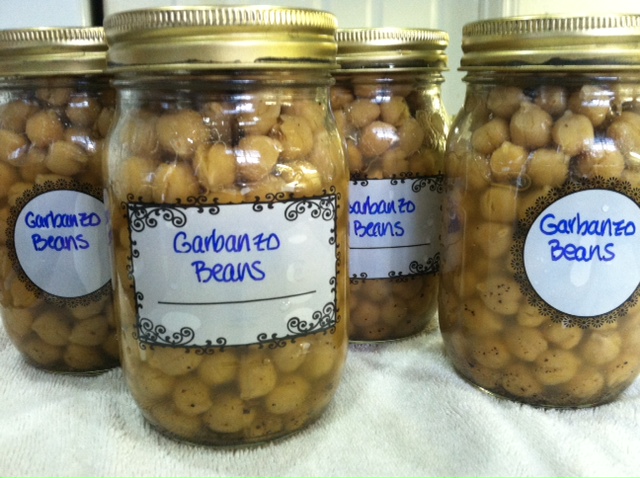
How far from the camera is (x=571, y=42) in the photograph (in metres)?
0.43

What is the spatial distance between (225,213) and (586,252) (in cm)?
26

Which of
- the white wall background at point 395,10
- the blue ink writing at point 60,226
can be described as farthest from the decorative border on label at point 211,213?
the white wall background at point 395,10

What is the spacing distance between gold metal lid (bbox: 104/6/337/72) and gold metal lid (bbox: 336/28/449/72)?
0.14m

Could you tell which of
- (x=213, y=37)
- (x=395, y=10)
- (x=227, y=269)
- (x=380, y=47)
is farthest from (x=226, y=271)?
(x=395, y=10)

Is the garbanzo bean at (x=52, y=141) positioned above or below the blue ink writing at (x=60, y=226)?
above

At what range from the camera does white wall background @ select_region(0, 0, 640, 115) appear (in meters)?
0.78

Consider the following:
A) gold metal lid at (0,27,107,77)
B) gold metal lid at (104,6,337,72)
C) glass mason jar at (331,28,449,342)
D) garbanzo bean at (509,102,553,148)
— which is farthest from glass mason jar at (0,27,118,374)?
garbanzo bean at (509,102,553,148)

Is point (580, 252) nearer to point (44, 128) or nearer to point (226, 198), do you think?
point (226, 198)

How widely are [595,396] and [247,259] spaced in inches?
11.4

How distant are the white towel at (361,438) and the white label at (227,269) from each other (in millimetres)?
81

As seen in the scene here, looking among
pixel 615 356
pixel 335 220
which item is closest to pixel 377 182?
pixel 335 220

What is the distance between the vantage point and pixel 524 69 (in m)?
0.44

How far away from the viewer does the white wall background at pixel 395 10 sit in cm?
78

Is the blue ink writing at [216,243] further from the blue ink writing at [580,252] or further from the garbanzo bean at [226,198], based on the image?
the blue ink writing at [580,252]
